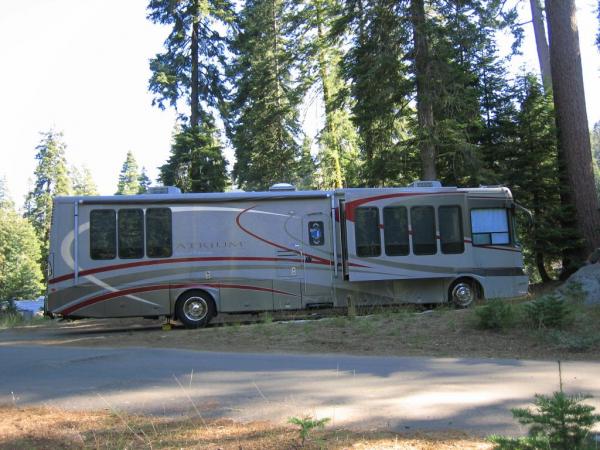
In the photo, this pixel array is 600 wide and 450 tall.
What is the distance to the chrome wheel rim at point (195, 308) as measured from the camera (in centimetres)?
1341

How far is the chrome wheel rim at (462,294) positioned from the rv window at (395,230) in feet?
5.46

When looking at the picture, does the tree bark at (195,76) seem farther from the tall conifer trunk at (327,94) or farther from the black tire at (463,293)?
the black tire at (463,293)

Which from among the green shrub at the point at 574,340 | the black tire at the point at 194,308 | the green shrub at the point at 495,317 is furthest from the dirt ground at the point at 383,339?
the black tire at the point at 194,308

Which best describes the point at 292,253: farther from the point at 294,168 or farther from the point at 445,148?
the point at 294,168

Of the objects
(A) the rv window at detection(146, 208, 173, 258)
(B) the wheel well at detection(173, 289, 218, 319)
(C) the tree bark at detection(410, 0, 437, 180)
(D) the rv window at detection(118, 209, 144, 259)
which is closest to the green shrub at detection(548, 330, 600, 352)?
(B) the wheel well at detection(173, 289, 218, 319)

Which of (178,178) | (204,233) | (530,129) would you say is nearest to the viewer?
(204,233)

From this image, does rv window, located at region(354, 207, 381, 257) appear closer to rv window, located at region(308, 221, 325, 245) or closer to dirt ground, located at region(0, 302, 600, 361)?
rv window, located at region(308, 221, 325, 245)

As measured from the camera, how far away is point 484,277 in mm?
14000

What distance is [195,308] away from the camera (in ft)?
44.1

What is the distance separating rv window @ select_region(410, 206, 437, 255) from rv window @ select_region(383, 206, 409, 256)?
0.21 meters

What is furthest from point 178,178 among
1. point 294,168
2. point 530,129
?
point 530,129

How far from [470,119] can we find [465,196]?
4.66 m

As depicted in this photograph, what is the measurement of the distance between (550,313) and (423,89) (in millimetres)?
10059

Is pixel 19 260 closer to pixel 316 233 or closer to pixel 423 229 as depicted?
pixel 316 233
